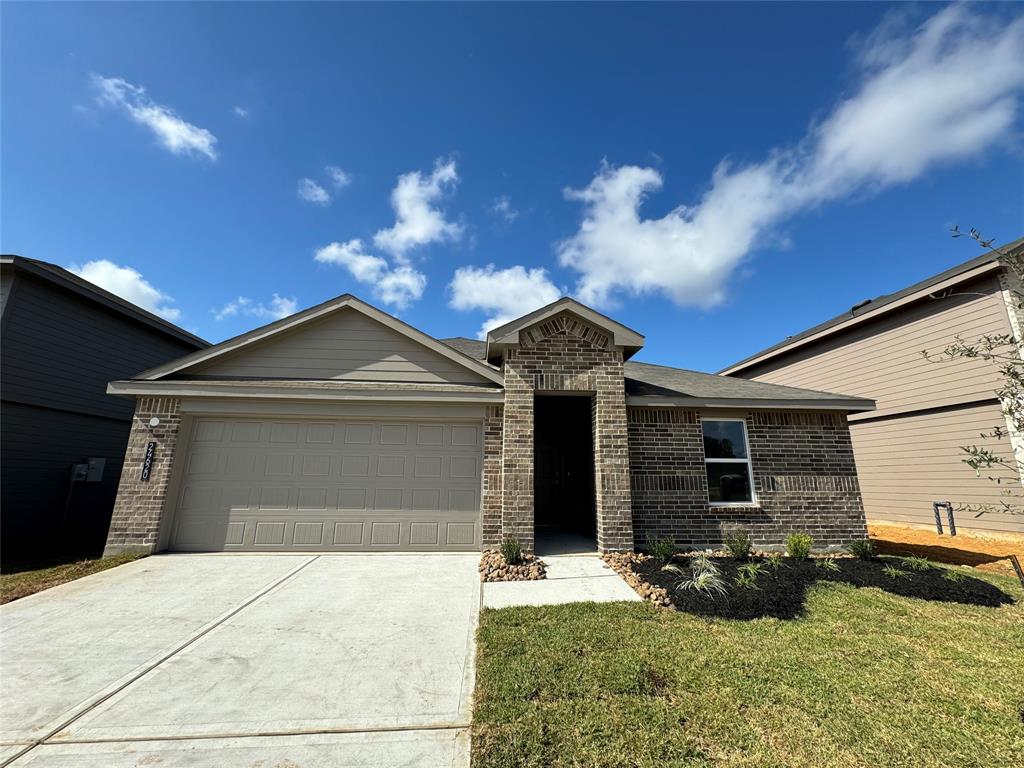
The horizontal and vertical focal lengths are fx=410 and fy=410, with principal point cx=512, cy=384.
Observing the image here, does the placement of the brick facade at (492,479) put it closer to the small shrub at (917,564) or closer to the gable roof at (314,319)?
the gable roof at (314,319)

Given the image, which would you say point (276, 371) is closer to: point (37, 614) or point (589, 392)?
point (37, 614)

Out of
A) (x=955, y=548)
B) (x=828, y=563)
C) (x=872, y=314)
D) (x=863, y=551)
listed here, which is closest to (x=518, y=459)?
(x=828, y=563)

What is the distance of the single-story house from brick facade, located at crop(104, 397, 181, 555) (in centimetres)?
3

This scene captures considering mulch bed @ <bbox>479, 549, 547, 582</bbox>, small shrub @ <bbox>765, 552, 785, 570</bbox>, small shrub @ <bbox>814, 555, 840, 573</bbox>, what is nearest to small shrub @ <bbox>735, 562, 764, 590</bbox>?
small shrub @ <bbox>765, 552, 785, 570</bbox>

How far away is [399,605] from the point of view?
5199 millimetres

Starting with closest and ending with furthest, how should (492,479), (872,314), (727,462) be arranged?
(492,479)
(727,462)
(872,314)

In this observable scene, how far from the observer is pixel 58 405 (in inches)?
377

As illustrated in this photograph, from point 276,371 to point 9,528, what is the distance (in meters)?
6.68

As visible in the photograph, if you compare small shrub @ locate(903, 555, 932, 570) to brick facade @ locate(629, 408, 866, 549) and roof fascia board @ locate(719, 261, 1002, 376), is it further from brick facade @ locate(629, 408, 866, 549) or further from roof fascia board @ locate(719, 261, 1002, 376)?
roof fascia board @ locate(719, 261, 1002, 376)

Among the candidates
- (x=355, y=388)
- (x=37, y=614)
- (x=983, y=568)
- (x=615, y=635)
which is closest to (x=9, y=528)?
(x=37, y=614)

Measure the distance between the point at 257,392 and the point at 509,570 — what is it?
18.6ft

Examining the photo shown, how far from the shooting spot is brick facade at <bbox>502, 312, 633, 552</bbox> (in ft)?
24.7

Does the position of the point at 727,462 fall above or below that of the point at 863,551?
above

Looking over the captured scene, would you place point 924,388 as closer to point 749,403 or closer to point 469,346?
point 749,403
